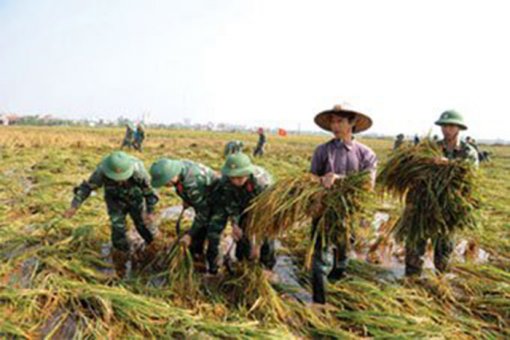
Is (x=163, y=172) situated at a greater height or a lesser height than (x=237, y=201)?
greater

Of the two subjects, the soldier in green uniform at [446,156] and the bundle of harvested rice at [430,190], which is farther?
the soldier in green uniform at [446,156]

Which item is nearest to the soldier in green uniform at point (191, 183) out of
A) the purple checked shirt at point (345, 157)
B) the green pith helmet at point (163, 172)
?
the green pith helmet at point (163, 172)

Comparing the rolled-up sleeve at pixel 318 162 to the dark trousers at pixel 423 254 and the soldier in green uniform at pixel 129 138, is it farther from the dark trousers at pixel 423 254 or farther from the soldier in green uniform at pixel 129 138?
the soldier in green uniform at pixel 129 138

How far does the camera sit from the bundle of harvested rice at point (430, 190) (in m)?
2.81

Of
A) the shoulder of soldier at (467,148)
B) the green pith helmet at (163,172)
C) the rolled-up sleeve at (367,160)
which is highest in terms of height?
the shoulder of soldier at (467,148)

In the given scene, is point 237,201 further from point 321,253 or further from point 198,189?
point 321,253

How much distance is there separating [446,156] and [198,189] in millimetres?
2278

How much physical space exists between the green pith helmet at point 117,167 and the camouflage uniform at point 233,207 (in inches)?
33.9

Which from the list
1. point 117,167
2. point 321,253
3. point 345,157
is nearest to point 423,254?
point 321,253

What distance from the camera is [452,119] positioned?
2.94 m

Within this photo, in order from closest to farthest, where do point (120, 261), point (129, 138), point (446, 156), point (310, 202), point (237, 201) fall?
1. point (310, 202)
2. point (446, 156)
3. point (237, 201)
4. point (120, 261)
5. point (129, 138)

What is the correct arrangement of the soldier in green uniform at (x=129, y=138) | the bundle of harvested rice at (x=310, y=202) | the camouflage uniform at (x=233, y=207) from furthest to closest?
the soldier in green uniform at (x=129, y=138) → the camouflage uniform at (x=233, y=207) → the bundle of harvested rice at (x=310, y=202)

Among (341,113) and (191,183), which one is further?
(191,183)

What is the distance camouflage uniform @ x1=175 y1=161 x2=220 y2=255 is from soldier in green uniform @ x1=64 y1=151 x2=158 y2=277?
Answer: 0.48m
